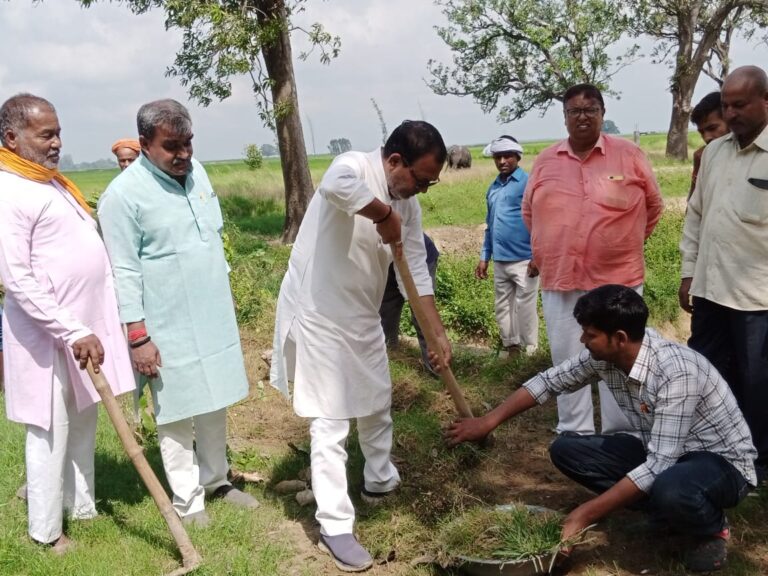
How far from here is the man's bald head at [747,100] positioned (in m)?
3.43

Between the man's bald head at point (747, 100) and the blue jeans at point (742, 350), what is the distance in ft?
2.92

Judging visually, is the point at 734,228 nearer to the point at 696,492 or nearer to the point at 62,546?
the point at 696,492

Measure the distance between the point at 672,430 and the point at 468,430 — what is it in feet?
3.02

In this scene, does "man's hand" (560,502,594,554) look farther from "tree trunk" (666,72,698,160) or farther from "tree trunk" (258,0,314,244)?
"tree trunk" (666,72,698,160)

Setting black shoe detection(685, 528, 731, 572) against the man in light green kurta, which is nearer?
black shoe detection(685, 528, 731, 572)

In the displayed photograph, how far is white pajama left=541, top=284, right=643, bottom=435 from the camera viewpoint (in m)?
4.06

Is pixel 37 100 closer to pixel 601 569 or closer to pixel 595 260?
pixel 595 260

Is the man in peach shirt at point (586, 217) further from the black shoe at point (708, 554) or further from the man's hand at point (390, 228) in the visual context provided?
the man's hand at point (390, 228)

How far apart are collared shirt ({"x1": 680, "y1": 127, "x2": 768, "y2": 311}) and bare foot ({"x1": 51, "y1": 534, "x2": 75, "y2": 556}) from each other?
331 cm

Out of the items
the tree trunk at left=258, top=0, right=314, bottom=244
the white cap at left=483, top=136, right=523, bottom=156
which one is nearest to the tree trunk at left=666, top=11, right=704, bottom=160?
the tree trunk at left=258, top=0, right=314, bottom=244

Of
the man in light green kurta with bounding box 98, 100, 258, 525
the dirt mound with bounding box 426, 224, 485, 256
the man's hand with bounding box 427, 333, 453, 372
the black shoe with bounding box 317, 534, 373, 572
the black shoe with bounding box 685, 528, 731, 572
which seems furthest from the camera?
the dirt mound with bounding box 426, 224, 485, 256

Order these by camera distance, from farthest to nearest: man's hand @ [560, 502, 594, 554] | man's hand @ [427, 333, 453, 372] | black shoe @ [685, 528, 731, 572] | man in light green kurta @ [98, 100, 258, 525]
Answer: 1. man's hand @ [427, 333, 453, 372]
2. man in light green kurta @ [98, 100, 258, 525]
3. black shoe @ [685, 528, 731, 572]
4. man's hand @ [560, 502, 594, 554]

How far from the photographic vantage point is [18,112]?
3.08 m

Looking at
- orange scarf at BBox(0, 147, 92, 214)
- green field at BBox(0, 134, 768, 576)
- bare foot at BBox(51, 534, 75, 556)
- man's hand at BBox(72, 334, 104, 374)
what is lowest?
green field at BBox(0, 134, 768, 576)
